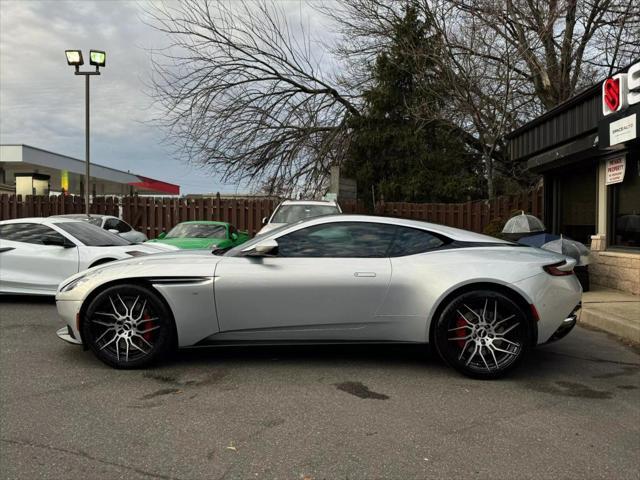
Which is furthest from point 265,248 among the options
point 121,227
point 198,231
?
point 121,227

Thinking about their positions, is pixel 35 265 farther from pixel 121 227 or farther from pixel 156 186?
pixel 156 186

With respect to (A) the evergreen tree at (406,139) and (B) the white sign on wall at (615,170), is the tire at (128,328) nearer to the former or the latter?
(B) the white sign on wall at (615,170)

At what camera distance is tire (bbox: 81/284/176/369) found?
4504mm

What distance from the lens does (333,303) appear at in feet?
14.6

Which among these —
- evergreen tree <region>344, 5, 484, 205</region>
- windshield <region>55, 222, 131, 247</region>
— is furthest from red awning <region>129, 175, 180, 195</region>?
windshield <region>55, 222, 131, 247</region>

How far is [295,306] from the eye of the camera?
4.46m

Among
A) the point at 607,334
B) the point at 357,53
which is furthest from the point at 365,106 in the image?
the point at 607,334

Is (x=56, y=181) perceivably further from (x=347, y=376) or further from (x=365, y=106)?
(x=347, y=376)

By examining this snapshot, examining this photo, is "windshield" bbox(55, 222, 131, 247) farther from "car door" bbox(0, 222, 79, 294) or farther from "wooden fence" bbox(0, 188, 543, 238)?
"wooden fence" bbox(0, 188, 543, 238)

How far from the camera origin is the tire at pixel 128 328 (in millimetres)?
4504

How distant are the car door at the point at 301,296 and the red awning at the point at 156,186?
36.9 metres

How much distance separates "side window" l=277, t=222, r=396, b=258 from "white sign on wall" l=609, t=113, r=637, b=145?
4.91m

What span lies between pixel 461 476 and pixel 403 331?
5.64 feet

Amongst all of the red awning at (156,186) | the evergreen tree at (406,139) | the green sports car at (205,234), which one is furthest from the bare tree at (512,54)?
the red awning at (156,186)
